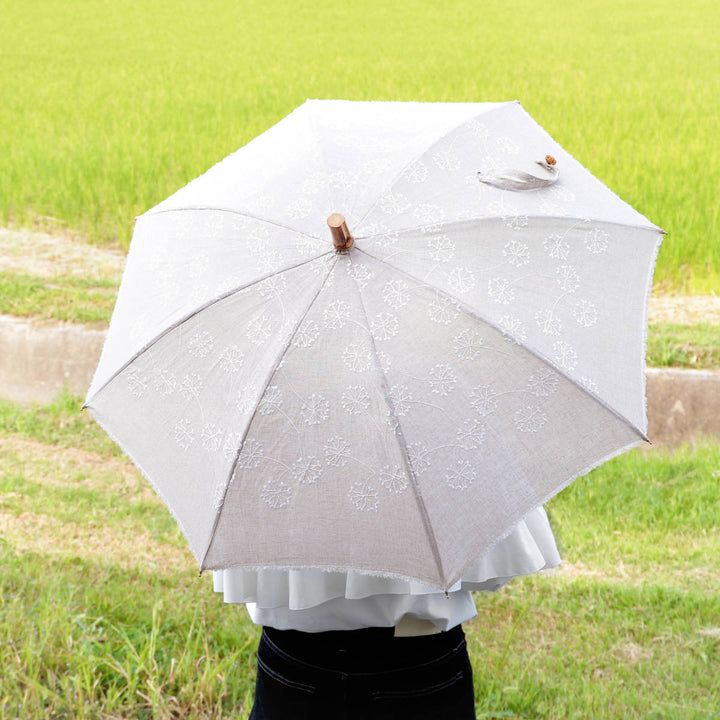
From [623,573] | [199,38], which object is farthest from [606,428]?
[199,38]

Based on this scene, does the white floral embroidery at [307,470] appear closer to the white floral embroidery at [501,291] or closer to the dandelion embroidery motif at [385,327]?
the dandelion embroidery motif at [385,327]

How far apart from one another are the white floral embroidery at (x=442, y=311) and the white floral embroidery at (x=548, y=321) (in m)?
0.13

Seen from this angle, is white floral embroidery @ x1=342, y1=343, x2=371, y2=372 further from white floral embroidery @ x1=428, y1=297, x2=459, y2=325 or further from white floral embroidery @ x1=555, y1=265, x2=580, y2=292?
A: white floral embroidery @ x1=555, y1=265, x2=580, y2=292

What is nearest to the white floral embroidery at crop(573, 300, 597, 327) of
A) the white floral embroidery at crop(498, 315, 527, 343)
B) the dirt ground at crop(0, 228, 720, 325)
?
the white floral embroidery at crop(498, 315, 527, 343)

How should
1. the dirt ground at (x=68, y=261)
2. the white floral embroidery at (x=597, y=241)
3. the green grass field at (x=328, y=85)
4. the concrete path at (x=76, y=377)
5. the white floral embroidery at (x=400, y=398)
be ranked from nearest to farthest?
the white floral embroidery at (x=400, y=398) < the white floral embroidery at (x=597, y=241) < the concrete path at (x=76, y=377) < the dirt ground at (x=68, y=261) < the green grass field at (x=328, y=85)

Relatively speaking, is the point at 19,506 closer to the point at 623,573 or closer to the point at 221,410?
the point at 623,573

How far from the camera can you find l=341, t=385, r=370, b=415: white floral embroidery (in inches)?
55.8

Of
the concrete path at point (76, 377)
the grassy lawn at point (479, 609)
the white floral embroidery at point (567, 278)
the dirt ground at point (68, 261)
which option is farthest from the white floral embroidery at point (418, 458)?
the dirt ground at point (68, 261)

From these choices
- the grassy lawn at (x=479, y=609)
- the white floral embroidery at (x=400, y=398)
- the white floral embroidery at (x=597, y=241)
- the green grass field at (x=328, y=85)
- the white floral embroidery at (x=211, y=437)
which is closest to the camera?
the white floral embroidery at (x=400, y=398)

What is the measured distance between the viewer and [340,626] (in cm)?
155

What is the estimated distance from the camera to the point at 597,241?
1630mm

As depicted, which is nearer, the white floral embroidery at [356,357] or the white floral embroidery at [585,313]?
the white floral embroidery at [356,357]

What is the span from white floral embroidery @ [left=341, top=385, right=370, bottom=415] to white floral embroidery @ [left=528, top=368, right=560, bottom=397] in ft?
0.78

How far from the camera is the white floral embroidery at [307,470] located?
1.44 metres
